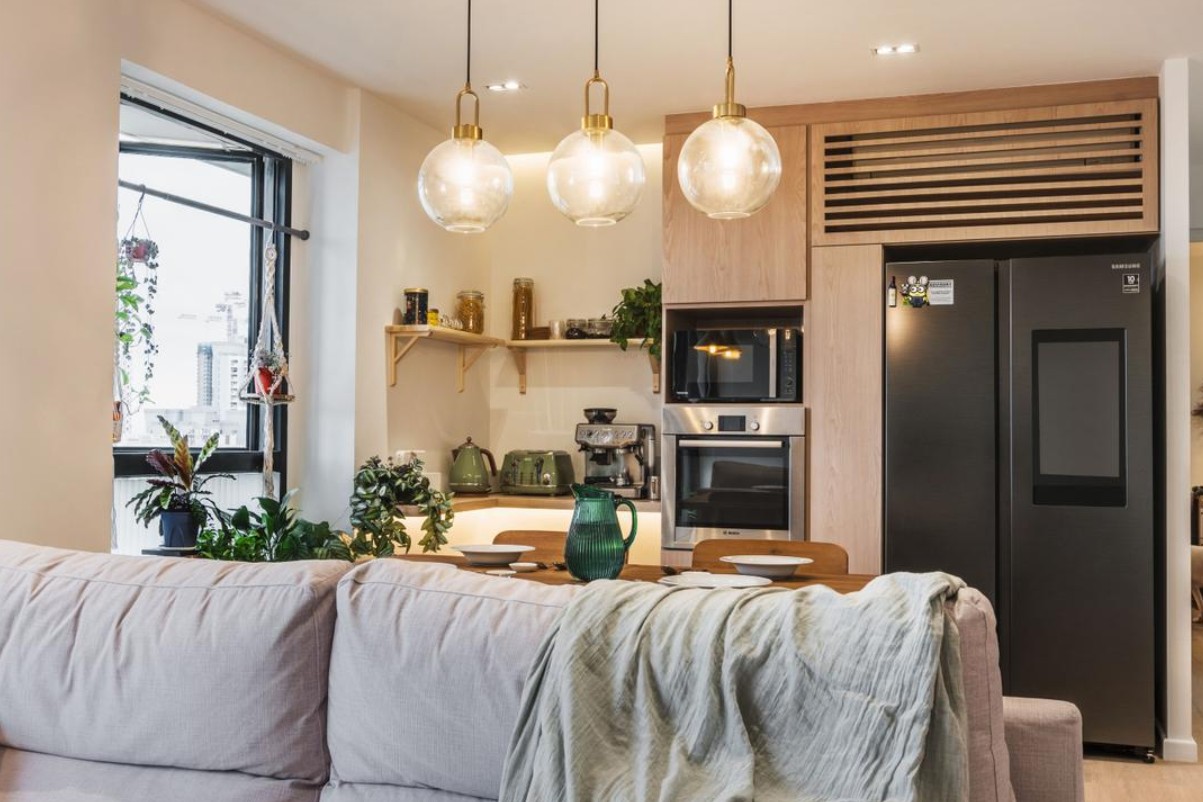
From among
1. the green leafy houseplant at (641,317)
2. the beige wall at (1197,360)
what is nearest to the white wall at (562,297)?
the green leafy houseplant at (641,317)

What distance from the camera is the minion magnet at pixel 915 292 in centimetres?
405

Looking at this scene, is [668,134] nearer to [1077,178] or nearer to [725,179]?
[1077,178]

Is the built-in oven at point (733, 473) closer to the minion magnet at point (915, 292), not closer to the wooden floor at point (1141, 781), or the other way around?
the minion magnet at point (915, 292)

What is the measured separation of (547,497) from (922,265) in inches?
72.8

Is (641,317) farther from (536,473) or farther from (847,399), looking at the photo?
(847,399)

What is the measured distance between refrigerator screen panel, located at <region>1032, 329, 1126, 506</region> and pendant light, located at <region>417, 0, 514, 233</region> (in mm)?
2240

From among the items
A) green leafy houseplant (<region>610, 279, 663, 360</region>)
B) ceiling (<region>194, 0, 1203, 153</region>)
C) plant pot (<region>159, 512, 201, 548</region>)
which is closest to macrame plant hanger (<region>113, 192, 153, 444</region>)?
plant pot (<region>159, 512, 201, 548</region>)

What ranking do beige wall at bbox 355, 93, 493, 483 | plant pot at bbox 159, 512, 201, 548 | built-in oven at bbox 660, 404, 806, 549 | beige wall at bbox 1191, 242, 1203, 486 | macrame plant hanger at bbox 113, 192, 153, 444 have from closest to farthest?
macrame plant hanger at bbox 113, 192, 153, 444 → plant pot at bbox 159, 512, 201, 548 → built-in oven at bbox 660, 404, 806, 549 → beige wall at bbox 355, 93, 493, 483 → beige wall at bbox 1191, 242, 1203, 486

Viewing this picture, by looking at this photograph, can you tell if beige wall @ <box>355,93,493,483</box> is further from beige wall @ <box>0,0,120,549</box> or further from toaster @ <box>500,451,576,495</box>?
beige wall @ <box>0,0,120,549</box>

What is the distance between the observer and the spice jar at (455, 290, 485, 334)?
4.95 m

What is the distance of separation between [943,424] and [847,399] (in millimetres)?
364

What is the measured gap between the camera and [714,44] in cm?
369

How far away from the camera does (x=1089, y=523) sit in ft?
12.6

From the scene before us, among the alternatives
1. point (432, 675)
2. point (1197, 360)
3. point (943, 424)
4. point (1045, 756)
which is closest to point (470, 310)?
point (943, 424)
